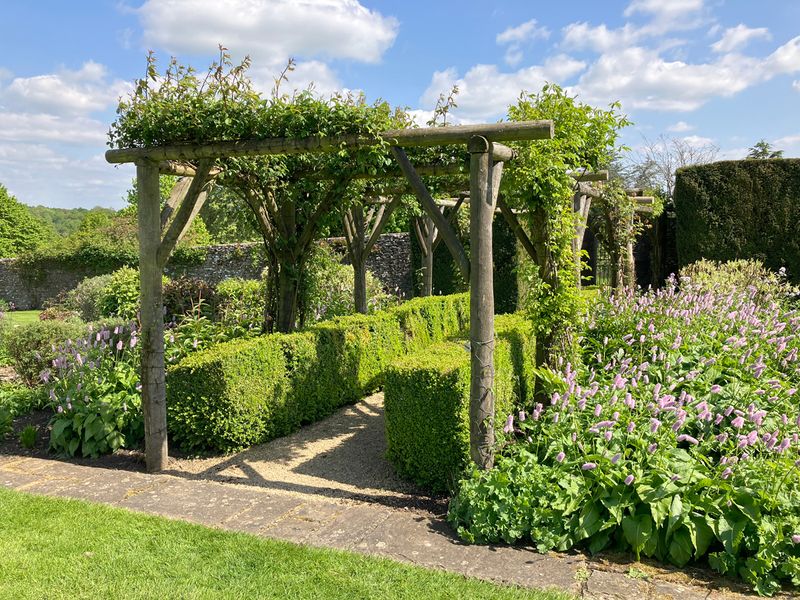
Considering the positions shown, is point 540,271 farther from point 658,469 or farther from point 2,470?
point 2,470

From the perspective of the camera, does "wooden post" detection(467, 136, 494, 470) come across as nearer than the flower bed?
No

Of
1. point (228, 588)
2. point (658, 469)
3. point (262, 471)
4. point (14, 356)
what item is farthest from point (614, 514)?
point (14, 356)

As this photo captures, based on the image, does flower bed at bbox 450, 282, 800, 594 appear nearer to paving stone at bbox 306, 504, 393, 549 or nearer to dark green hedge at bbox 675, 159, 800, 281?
paving stone at bbox 306, 504, 393, 549

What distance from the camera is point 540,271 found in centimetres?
536

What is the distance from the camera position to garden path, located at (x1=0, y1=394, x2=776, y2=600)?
131 inches

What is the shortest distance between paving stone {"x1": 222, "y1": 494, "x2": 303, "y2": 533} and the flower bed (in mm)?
1169

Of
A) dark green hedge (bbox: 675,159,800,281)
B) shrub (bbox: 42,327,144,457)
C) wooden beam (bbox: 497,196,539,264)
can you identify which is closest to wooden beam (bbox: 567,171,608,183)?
wooden beam (bbox: 497,196,539,264)

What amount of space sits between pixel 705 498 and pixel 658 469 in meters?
0.29

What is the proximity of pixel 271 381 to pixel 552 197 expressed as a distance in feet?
9.93

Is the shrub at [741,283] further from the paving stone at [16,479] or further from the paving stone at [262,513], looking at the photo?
the paving stone at [16,479]

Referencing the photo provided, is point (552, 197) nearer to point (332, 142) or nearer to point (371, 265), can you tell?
point (332, 142)

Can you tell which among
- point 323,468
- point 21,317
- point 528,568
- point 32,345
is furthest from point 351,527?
point 21,317

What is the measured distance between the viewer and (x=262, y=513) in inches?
165

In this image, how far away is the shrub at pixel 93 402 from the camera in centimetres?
559
